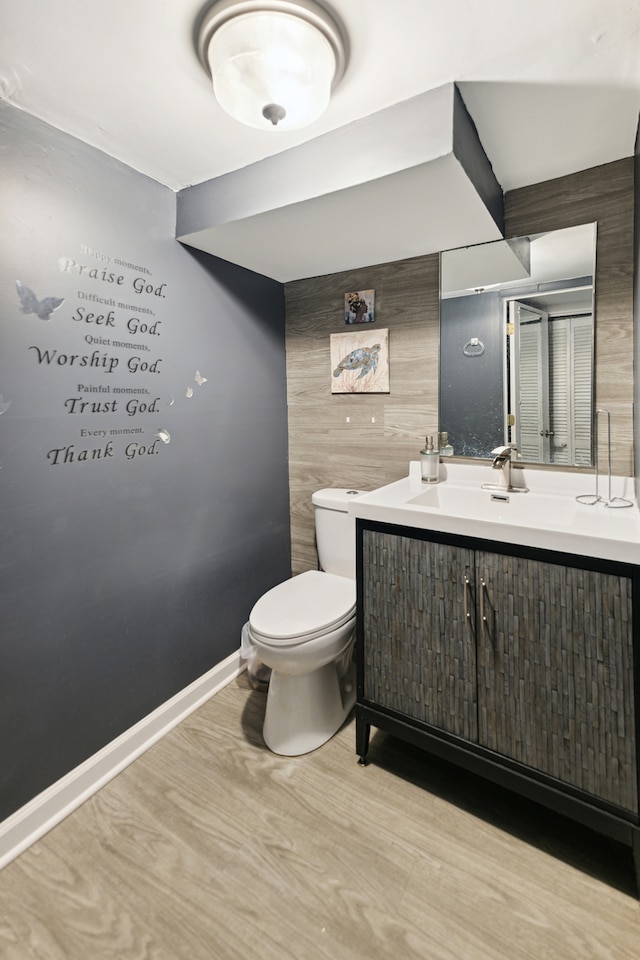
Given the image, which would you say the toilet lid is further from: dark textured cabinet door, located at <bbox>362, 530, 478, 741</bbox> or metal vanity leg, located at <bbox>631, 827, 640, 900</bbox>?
metal vanity leg, located at <bbox>631, 827, 640, 900</bbox>

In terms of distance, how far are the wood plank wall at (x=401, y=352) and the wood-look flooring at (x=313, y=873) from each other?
1154 millimetres

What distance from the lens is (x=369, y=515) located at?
1547 millimetres

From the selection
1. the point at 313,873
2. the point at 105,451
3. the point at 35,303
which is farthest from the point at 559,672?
the point at 35,303

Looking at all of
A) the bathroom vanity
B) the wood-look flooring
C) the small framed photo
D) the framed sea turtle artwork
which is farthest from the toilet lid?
the small framed photo

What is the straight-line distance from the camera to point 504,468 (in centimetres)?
179

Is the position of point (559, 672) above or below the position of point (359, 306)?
below

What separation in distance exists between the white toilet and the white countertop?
439 millimetres

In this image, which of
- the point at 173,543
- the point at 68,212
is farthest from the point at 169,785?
the point at 68,212

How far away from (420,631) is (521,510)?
2.03 feet

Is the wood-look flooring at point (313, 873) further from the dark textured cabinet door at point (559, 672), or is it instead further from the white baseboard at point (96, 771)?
the dark textured cabinet door at point (559, 672)

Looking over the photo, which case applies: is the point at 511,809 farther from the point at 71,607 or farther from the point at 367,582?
the point at 71,607

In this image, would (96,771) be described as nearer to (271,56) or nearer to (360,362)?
(360,362)

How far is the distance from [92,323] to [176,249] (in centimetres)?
51

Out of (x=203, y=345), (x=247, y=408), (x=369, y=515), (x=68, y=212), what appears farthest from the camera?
(x=247, y=408)
